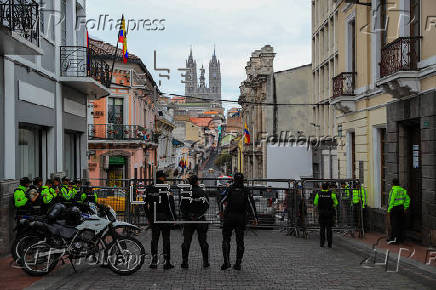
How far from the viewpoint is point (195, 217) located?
31.5 feet

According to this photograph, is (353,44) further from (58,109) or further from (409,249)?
(58,109)

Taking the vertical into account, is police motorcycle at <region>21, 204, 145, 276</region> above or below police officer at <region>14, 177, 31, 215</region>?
below

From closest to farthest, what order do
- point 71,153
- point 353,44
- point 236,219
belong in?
1. point 236,219
2. point 71,153
3. point 353,44

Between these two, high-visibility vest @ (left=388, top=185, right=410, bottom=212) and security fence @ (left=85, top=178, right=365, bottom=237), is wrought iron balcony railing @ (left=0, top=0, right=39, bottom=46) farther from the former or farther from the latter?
high-visibility vest @ (left=388, top=185, right=410, bottom=212)

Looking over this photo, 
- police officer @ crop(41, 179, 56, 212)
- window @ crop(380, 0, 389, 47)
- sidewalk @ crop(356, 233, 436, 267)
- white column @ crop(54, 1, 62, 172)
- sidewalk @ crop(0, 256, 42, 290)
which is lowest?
sidewalk @ crop(356, 233, 436, 267)

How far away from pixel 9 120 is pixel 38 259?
4.05 meters

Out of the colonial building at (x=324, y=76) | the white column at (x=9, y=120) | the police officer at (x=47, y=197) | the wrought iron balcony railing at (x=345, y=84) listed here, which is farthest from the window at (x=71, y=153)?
the colonial building at (x=324, y=76)

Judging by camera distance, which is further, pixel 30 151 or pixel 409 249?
pixel 30 151

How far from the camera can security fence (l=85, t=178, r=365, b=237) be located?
14781 millimetres

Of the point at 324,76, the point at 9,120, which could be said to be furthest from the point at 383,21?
the point at 324,76

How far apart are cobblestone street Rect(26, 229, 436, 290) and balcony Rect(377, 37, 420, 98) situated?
4.57m

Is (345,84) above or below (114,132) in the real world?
above

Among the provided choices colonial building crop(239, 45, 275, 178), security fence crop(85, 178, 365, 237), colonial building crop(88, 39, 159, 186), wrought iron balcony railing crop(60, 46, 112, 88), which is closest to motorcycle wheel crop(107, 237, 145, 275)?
security fence crop(85, 178, 365, 237)

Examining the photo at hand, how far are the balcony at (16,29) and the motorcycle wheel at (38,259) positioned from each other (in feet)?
13.3
